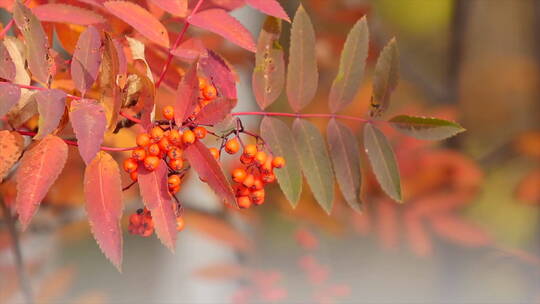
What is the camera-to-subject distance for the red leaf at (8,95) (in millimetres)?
193

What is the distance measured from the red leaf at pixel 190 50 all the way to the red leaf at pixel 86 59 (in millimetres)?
32

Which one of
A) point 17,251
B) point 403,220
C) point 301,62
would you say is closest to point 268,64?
point 301,62

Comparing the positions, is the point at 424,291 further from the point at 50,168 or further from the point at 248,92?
the point at 50,168

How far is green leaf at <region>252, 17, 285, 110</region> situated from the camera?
0.80 ft

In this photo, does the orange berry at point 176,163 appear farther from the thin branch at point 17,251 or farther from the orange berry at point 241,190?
the thin branch at point 17,251

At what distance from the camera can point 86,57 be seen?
0.22 meters

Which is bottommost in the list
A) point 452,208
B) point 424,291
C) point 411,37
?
point 424,291

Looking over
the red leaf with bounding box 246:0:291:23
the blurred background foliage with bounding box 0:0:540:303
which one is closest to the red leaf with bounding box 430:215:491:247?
the blurred background foliage with bounding box 0:0:540:303

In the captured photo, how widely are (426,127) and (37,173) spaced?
0.16 metres

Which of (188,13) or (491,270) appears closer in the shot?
(188,13)

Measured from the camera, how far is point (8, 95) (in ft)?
0.65

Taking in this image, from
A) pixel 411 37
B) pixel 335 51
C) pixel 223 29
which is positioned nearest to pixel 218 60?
pixel 223 29

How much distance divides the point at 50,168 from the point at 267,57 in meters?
0.10

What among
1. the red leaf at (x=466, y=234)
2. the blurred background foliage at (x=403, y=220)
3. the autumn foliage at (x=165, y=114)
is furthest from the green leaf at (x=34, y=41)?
the red leaf at (x=466, y=234)
